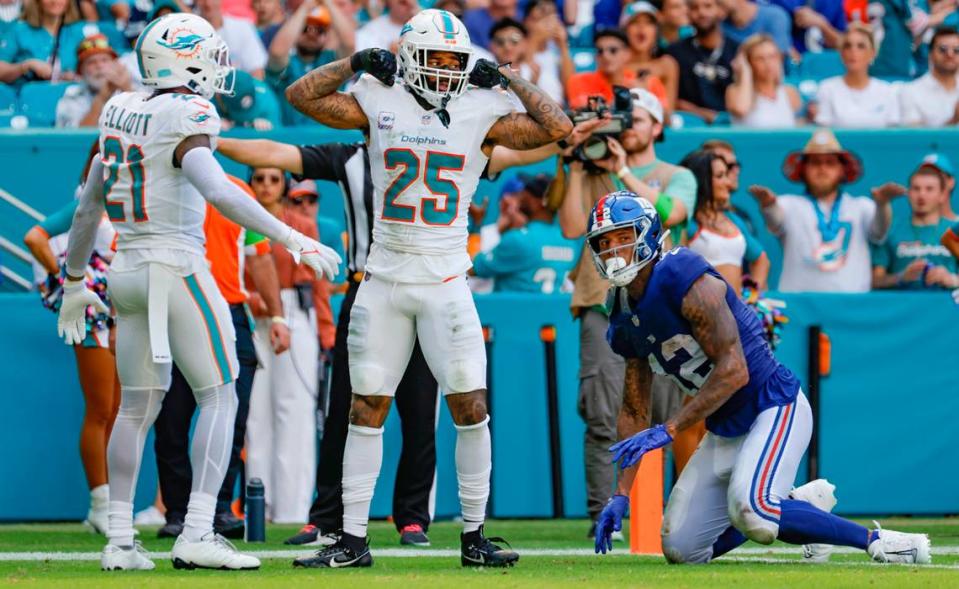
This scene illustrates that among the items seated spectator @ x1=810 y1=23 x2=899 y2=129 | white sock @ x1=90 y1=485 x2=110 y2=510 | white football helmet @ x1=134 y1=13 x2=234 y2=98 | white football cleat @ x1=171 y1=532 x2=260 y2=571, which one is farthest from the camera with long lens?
seated spectator @ x1=810 y1=23 x2=899 y2=129

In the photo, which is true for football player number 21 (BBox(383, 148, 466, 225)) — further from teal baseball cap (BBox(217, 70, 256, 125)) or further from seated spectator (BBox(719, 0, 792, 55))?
seated spectator (BBox(719, 0, 792, 55))

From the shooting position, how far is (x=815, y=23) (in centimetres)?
1388

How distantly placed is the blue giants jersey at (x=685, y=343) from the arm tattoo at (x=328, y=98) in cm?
127

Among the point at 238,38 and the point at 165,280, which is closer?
the point at 165,280

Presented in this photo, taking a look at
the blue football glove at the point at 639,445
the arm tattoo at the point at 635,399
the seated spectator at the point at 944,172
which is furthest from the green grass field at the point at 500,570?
the seated spectator at the point at 944,172

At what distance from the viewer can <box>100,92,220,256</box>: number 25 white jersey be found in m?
6.12

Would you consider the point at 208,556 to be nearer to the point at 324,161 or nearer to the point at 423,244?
the point at 423,244

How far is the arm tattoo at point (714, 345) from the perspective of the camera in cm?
619

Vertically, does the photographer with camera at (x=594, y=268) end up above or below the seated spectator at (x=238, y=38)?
below

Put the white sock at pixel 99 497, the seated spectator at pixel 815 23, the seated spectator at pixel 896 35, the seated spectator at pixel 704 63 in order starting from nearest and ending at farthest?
the white sock at pixel 99 497, the seated spectator at pixel 704 63, the seated spectator at pixel 896 35, the seated spectator at pixel 815 23

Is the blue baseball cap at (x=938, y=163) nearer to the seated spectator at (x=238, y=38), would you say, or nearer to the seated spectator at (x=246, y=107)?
the seated spectator at (x=246, y=107)

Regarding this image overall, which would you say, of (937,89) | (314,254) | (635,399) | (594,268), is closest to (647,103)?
(594,268)

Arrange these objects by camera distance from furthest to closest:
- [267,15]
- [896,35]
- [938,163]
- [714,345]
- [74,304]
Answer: [896,35] < [267,15] < [938,163] < [74,304] < [714,345]

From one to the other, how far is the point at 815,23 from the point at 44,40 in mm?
6298
